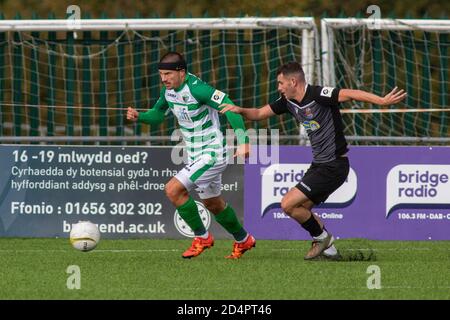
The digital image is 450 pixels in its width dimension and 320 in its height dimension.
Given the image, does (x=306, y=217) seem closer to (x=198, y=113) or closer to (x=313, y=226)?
(x=313, y=226)

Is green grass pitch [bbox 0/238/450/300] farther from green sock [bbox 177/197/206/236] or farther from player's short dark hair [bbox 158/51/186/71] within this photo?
player's short dark hair [bbox 158/51/186/71]

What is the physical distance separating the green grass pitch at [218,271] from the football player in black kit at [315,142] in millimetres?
410

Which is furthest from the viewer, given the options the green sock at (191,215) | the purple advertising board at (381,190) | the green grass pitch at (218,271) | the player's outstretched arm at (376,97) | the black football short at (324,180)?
the purple advertising board at (381,190)

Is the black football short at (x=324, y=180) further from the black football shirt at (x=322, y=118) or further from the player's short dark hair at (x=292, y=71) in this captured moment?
the player's short dark hair at (x=292, y=71)

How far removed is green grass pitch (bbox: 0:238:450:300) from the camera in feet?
30.6

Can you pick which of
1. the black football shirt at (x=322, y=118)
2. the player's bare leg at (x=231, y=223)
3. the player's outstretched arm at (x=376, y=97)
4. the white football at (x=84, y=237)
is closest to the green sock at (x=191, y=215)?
the player's bare leg at (x=231, y=223)

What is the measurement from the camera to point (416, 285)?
9844mm

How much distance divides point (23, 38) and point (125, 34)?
1330 millimetres

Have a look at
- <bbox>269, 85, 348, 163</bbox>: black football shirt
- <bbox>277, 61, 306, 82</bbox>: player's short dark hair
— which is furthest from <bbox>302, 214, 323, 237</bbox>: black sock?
<bbox>277, 61, 306, 82</bbox>: player's short dark hair

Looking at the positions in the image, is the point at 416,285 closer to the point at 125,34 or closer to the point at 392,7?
the point at 125,34

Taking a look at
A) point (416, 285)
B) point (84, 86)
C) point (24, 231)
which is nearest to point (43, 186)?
point (24, 231)

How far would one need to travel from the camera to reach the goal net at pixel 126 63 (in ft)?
51.3

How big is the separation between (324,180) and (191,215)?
1.35 metres

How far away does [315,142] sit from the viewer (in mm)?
11805
